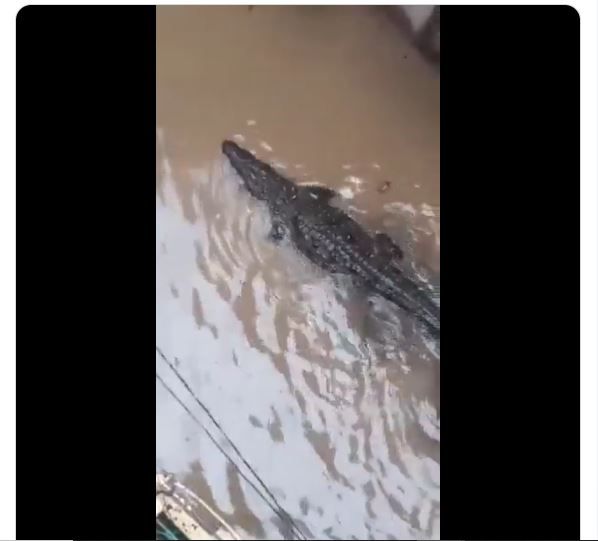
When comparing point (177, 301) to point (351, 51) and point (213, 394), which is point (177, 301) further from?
point (351, 51)

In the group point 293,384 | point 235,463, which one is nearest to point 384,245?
point 293,384

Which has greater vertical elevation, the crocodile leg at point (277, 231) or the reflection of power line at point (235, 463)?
the crocodile leg at point (277, 231)

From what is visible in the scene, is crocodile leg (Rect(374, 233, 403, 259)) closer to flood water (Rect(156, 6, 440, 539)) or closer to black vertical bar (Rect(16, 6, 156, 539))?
flood water (Rect(156, 6, 440, 539))

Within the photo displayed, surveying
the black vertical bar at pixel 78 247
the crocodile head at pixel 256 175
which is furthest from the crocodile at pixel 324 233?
the black vertical bar at pixel 78 247

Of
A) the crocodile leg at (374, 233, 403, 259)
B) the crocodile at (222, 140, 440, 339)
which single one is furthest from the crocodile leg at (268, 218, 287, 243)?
the crocodile leg at (374, 233, 403, 259)

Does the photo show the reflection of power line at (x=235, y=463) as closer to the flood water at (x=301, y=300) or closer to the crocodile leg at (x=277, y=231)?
the flood water at (x=301, y=300)

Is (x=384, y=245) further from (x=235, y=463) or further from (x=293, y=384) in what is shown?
(x=235, y=463)
